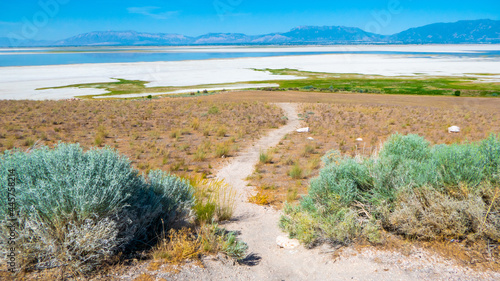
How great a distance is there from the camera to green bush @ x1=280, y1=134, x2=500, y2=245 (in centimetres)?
439

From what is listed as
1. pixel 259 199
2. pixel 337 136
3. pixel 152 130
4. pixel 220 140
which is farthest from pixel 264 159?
pixel 152 130

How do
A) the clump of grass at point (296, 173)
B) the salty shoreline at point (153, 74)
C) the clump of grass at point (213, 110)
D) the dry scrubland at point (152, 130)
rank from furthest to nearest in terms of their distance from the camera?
the salty shoreline at point (153, 74)
the clump of grass at point (213, 110)
the dry scrubland at point (152, 130)
the clump of grass at point (296, 173)

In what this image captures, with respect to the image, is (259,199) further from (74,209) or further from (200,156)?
(200,156)

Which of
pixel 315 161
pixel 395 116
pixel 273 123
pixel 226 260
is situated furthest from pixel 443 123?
pixel 226 260

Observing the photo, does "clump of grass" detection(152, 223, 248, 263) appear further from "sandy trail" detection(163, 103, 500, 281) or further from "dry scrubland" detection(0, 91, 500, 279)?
"sandy trail" detection(163, 103, 500, 281)

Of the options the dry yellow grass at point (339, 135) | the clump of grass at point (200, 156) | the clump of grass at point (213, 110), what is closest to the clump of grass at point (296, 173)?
the dry yellow grass at point (339, 135)

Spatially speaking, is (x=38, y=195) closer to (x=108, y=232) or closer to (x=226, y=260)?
(x=108, y=232)

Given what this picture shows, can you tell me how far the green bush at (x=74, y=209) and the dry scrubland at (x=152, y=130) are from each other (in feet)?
15.2

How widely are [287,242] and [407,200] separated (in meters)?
1.80

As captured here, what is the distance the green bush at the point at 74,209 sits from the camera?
142 inches

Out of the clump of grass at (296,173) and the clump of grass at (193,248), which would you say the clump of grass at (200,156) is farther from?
the clump of grass at (193,248)

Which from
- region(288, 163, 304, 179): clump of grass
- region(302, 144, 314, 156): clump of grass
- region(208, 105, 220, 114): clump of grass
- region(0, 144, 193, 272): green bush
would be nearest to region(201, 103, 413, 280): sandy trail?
region(0, 144, 193, 272): green bush

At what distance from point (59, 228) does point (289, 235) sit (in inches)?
121

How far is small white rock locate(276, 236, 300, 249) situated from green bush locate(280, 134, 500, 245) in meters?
0.13
